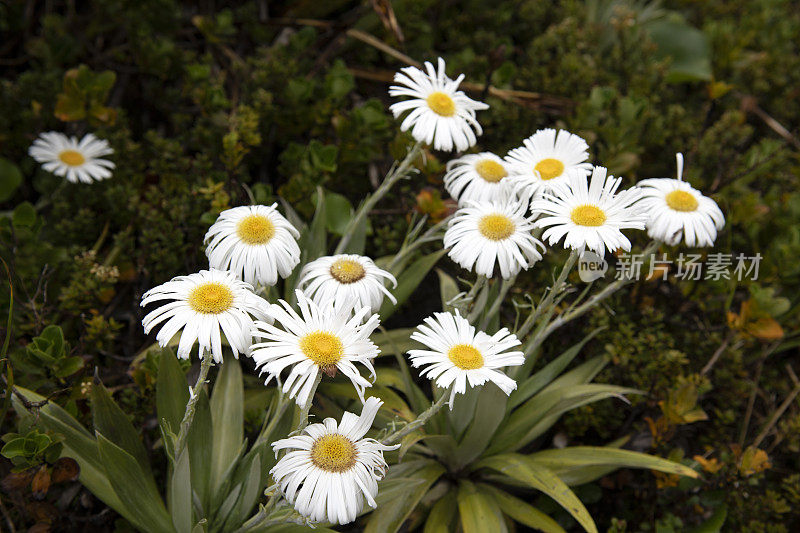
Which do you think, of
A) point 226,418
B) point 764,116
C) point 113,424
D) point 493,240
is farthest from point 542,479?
point 764,116

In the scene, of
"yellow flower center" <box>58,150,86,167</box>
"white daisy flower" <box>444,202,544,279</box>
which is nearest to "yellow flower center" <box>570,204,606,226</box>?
"white daisy flower" <box>444,202,544,279</box>

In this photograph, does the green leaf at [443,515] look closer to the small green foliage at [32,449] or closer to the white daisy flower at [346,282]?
the white daisy flower at [346,282]

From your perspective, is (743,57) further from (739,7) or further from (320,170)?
(320,170)

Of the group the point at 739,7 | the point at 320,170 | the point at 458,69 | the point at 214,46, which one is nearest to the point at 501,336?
the point at 320,170

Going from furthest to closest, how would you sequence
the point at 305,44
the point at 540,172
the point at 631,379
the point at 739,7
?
the point at 739,7, the point at 305,44, the point at 631,379, the point at 540,172

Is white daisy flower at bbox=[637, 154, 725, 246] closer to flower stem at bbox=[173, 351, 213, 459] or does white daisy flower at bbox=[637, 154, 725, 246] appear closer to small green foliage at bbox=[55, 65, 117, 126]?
flower stem at bbox=[173, 351, 213, 459]

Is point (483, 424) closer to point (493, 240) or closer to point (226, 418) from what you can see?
point (493, 240)
